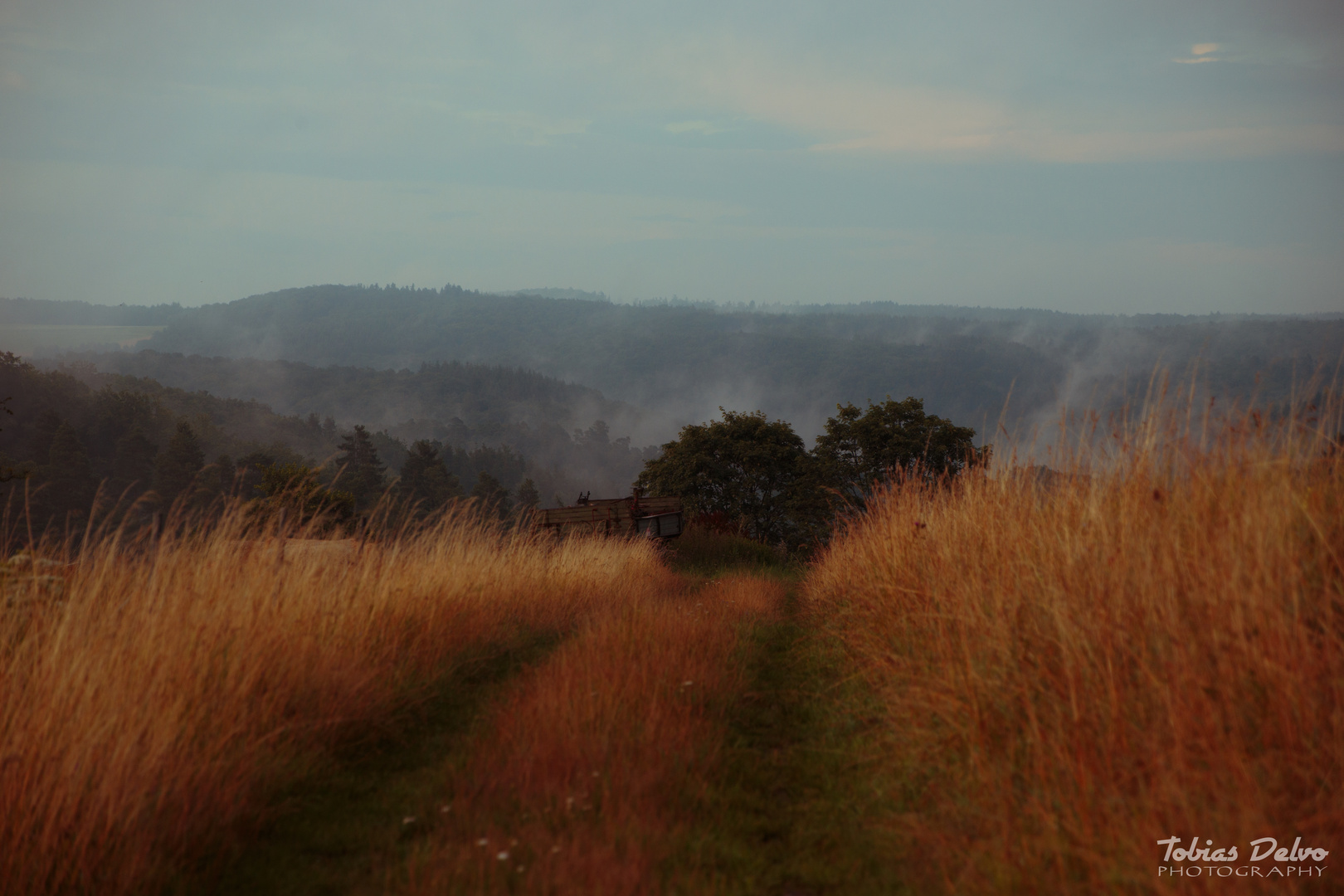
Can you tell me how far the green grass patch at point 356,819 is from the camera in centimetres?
352

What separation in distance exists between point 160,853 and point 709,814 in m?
2.65

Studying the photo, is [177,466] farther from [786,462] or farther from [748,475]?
[786,462]

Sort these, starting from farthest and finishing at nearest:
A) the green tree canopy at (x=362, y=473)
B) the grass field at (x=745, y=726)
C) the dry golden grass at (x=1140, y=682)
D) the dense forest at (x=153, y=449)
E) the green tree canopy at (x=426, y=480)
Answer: the green tree canopy at (x=426, y=480) → the green tree canopy at (x=362, y=473) → the dense forest at (x=153, y=449) → the grass field at (x=745, y=726) → the dry golden grass at (x=1140, y=682)

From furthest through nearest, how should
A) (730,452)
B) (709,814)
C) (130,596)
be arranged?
(730,452)
(130,596)
(709,814)

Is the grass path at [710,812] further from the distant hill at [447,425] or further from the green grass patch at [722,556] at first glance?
the distant hill at [447,425]

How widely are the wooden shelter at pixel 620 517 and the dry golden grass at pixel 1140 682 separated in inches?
461

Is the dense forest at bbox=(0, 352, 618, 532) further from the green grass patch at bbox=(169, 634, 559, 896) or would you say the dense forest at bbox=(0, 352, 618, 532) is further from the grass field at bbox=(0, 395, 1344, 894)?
the green grass patch at bbox=(169, 634, 559, 896)

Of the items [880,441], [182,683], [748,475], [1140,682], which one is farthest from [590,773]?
[880,441]

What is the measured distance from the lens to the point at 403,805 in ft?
14.0

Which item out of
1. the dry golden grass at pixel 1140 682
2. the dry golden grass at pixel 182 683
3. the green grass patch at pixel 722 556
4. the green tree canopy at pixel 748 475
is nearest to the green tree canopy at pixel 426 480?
the green tree canopy at pixel 748 475

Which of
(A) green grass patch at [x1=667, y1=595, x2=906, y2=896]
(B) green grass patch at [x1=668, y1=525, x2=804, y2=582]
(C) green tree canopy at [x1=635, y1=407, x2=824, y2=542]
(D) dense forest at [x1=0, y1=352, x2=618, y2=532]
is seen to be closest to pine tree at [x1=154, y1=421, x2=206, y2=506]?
(D) dense forest at [x1=0, y1=352, x2=618, y2=532]

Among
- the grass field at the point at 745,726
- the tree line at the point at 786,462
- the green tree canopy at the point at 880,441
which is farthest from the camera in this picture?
the tree line at the point at 786,462

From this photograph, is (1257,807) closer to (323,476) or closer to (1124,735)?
(1124,735)

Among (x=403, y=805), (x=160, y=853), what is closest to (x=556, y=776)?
(x=403, y=805)
